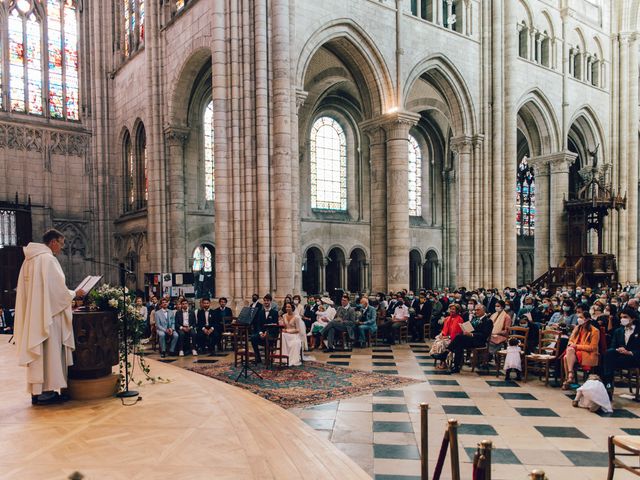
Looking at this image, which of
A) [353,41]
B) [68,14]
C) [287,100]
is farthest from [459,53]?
[68,14]

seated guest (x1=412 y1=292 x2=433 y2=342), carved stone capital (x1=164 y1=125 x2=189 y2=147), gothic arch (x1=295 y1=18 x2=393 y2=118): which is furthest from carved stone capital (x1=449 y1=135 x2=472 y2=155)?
carved stone capital (x1=164 y1=125 x2=189 y2=147)

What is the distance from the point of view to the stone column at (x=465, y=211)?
21.4 m

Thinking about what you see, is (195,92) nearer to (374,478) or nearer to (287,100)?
(287,100)

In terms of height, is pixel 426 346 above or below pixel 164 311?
below

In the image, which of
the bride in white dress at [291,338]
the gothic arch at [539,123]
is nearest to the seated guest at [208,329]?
the bride in white dress at [291,338]

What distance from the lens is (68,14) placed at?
Result: 2377 cm

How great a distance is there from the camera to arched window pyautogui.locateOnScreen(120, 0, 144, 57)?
22.3 meters

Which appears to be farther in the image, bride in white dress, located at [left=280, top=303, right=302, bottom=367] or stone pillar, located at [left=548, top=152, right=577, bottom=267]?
stone pillar, located at [left=548, top=152, right=577, bottom=267]

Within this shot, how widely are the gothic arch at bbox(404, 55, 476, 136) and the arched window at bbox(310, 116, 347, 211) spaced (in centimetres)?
667

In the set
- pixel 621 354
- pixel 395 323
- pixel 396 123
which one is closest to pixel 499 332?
pixel 621 354

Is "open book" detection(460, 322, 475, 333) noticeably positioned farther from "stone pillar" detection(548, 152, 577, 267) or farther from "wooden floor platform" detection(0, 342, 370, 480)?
"stone pillar" detection(548, 152, 577, 267)

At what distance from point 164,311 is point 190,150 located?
35.9 feet

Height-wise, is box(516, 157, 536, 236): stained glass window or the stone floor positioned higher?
box(516, 157, 536, 236): stained glass window

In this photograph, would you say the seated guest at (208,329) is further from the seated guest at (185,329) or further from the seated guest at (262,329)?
the seated guest at (262,329)
